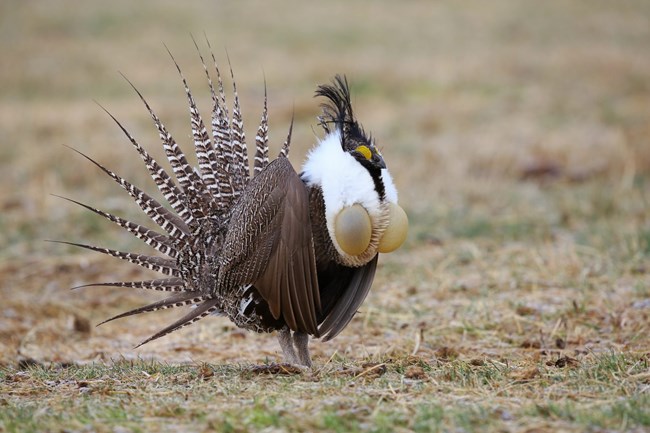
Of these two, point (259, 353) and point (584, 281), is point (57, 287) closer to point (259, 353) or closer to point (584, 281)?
point (259, 353)

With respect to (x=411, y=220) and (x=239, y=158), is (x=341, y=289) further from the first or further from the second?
(x=411, y=220)

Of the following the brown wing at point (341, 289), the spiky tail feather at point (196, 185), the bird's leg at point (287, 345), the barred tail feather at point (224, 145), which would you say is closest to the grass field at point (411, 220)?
the bird's leg at point (287, 345)

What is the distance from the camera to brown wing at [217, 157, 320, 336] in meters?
4.51

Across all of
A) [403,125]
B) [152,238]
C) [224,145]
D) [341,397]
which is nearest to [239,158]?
[224,145]

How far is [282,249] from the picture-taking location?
4.51 meters

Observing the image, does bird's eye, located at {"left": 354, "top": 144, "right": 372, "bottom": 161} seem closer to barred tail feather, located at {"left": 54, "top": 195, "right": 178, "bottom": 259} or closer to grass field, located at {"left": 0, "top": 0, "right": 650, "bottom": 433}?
grass field, located at {"left": 0, "top": 0, "right": 650, "bottom": 433}

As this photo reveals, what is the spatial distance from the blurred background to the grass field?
0.04 m

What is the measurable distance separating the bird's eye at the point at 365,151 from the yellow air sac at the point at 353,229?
29 cm

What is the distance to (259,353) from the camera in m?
5.75

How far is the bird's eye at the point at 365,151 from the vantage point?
4664 millimetres

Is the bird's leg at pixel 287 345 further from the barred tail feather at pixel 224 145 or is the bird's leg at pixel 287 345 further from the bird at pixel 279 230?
the barred tail feather at pixel 224 145

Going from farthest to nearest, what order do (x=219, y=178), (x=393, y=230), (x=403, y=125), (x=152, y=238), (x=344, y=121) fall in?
(x=403, y=125)
(x=152, y=238)
(x=219, y=178)
(x=344, y=121)
(x=393, y=230)

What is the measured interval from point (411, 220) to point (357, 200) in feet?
15.2

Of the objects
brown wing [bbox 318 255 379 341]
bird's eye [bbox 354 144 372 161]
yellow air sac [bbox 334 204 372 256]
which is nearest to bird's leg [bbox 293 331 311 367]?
brown wing [bbox 318 255 379 341]
